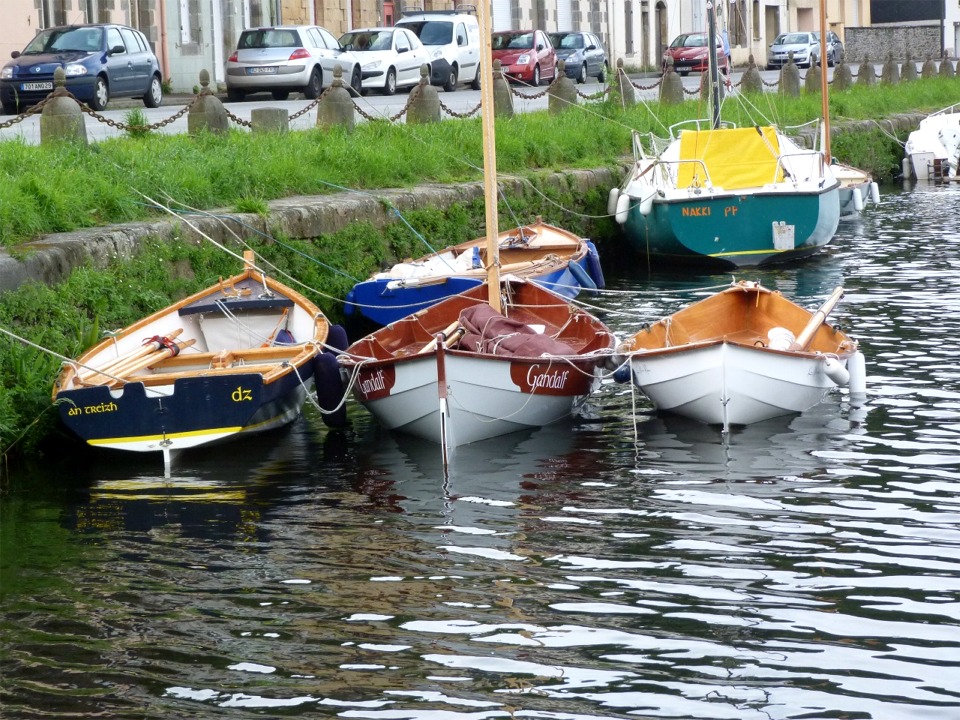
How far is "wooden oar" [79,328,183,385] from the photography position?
1009cm

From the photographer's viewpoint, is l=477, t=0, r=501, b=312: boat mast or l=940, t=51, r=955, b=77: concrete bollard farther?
l=940, t=51, r=955, b=77: concrete bollard

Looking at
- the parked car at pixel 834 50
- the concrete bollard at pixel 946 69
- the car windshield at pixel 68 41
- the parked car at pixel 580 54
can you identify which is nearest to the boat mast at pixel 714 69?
the car windshield at pixel 68 41

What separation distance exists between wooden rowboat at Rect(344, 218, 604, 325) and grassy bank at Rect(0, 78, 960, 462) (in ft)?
1.43

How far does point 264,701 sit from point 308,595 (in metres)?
1.30

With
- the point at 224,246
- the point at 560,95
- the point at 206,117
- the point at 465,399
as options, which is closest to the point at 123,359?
the point at 465,399

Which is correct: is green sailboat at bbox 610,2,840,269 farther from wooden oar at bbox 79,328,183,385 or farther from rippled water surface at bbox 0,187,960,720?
wooden oar at bbox 79,328,183,385

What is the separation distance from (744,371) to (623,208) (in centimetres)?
928

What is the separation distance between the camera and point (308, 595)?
24.2ft

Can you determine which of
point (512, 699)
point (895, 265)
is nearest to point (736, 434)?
point (512, 699)

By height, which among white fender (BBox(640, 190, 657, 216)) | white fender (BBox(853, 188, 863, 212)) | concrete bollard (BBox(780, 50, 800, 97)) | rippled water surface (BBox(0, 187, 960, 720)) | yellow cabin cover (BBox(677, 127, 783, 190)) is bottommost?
rippled water surface (BBox(0, 187, 960, 720))

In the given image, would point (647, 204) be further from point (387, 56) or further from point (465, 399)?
point (387, 56)

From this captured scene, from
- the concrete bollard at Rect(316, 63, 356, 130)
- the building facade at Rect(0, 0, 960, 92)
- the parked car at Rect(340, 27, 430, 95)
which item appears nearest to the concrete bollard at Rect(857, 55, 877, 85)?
the building facade at Rect(0, 0, 960, 92)

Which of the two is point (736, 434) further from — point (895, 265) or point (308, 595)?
point (895, 265)

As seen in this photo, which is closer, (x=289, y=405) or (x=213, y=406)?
(x=213, y=406)
